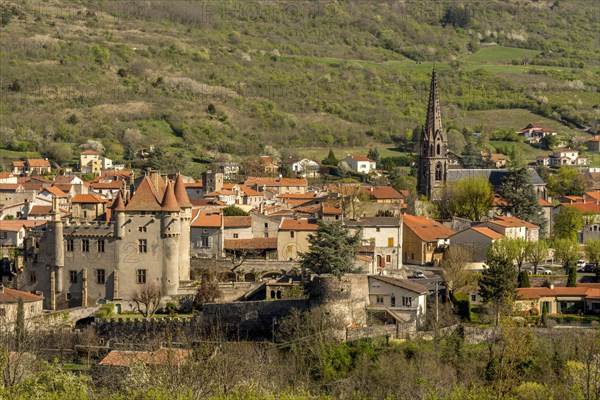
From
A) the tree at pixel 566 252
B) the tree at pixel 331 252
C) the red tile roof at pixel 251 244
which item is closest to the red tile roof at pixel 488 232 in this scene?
the tree at pixel 566 252

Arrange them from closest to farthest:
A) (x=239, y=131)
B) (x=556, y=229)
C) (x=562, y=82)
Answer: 1. (x=556, y=229)
2. (x=239, y=131)
3. (x=562, y=82)

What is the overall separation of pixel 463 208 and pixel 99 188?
27.5 metres

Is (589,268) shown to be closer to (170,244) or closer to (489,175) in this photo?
(170,244)

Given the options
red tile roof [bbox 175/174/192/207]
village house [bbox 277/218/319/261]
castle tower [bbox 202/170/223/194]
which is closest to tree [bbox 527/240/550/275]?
village house [bbox 277/218/319/261]

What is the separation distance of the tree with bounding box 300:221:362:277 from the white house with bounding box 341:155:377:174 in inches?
2344

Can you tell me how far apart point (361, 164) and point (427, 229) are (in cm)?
4452

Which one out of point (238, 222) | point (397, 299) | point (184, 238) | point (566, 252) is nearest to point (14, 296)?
point (184, 238)

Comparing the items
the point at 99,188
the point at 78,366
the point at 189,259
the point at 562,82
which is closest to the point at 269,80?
the point at 562,82

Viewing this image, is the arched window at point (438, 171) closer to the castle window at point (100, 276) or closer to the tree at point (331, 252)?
the tree at point (331, 252)

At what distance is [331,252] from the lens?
55656mm

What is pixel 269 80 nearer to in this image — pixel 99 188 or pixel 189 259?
pixel 99 188

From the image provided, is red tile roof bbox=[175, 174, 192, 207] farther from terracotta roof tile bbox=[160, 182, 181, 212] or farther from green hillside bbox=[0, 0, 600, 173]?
green hillside bbox=[0, 0, 600, 173]

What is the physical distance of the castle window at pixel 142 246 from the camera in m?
58.9

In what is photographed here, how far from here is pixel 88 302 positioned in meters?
58.8
